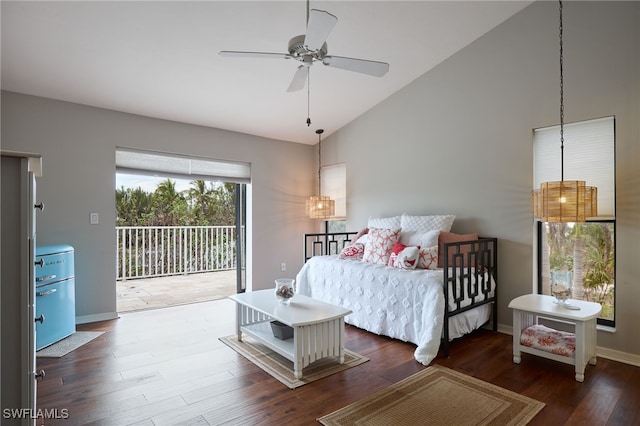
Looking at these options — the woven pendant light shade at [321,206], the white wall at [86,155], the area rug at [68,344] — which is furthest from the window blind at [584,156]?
the area rug at [68,344]

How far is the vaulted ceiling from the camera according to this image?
2.74 meters

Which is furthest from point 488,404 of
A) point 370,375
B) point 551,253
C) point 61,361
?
point 61,361

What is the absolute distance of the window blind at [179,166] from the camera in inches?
165

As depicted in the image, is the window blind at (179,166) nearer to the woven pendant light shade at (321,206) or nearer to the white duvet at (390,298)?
the woven pendant light shade at (321,206)

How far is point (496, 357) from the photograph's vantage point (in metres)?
2.87

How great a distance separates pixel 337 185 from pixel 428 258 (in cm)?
238

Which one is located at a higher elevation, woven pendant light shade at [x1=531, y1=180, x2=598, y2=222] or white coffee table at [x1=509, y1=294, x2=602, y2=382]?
woven pendant light shade at [x1=531, y1=180, x2=598, y2=222]

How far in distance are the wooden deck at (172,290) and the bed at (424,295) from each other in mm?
2143

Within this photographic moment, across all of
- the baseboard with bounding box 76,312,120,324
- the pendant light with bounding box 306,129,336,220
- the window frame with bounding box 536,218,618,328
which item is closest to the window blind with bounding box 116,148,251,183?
the pendant light with bounding box 306,129,336,220

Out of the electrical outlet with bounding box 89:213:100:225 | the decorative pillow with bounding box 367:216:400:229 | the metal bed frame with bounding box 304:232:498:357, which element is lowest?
the metal bed frame with bounding box 304:232:498:357

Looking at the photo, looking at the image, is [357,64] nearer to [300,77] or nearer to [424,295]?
[300,77]

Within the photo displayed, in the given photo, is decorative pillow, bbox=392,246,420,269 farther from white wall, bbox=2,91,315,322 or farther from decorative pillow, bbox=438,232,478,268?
white wall, bbox=2,91,315,322

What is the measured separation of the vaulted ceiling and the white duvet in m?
2.19

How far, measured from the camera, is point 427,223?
12.9ft
